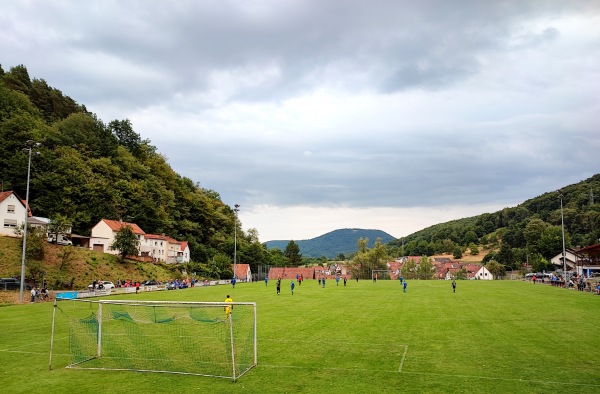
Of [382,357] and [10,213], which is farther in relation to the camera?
[10,213]

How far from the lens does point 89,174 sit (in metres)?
81.4

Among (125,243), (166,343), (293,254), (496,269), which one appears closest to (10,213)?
(125,243)

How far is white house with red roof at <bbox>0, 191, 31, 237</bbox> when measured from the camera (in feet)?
198

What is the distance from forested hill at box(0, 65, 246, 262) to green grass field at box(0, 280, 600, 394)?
4876 cm

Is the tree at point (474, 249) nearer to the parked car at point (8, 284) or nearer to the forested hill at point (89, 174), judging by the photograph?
the forested hill at point (89, 174)

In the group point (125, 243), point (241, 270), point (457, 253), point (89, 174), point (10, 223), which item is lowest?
point (241, 270)

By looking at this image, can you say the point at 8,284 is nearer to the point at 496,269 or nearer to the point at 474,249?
the point at 496,269

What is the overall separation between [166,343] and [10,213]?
54658mm

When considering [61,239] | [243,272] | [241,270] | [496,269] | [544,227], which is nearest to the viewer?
[61,239]

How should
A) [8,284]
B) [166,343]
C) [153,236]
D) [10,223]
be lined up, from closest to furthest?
1. [166,343]
2. [8,284]
3. [10,223]
4. [153,236]

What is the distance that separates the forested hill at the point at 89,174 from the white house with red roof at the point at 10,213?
777cm

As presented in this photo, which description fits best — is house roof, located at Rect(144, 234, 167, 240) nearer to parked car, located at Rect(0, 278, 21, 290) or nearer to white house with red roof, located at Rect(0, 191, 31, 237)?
white house with red roof, located at Rect(0, 191, 31, 237)

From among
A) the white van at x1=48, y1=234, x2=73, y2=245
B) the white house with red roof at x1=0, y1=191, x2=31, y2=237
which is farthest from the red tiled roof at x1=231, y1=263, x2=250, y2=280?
the white house with red roof at x1=0, y1=191, x2=31, y2=237

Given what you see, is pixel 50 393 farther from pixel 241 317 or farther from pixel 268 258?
pixel 268 258
